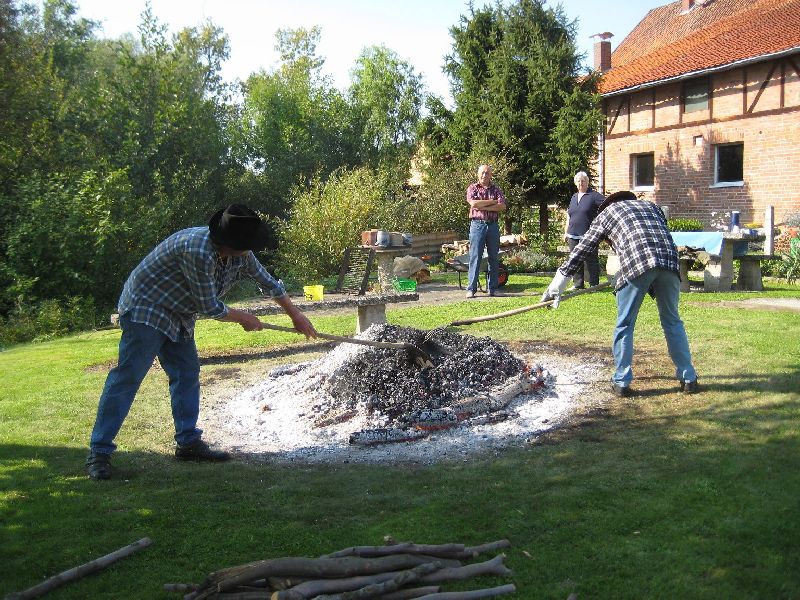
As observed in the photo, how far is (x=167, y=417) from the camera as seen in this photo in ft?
21.0

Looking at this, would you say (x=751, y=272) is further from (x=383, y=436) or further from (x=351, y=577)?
(x=351, y=577)

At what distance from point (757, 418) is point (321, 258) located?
12699 millimetres

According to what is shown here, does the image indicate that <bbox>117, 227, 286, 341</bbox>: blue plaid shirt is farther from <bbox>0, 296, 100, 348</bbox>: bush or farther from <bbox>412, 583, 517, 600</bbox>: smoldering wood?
<bbox>0, 296, 100, 348</bbox>: bush

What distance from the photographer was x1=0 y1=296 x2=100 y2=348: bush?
46.0 ft

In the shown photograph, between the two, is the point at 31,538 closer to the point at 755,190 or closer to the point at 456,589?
the point at 456,589

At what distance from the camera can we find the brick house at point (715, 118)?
17.9 meters

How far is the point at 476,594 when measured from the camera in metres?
3.06

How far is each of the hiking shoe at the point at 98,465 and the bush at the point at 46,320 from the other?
958 centimetres

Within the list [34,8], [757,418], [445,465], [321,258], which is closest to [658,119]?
[321,258]

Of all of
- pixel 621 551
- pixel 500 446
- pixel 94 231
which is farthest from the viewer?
pixel 94 231

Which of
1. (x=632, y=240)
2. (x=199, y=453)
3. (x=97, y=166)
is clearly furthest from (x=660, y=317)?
(x=97, y=166)

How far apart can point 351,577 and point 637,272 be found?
393 centimetres

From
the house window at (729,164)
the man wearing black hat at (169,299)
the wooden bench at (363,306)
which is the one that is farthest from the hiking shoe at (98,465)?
the house window at (729,164)

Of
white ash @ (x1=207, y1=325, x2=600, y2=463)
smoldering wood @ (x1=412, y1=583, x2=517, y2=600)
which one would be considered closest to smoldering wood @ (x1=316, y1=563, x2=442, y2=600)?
smoldering wood @ (x1=412, y1=583, x2=517, y2=600)
